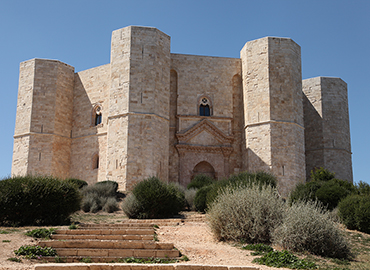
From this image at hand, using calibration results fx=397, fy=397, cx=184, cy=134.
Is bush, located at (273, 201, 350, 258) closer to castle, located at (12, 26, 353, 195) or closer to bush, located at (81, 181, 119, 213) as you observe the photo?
bush, located at (81, 181, 119, 213)

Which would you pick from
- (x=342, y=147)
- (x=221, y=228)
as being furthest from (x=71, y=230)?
(x=342, y=147)

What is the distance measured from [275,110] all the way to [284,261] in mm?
15283

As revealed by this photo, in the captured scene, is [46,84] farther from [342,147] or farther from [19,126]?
[342,147]

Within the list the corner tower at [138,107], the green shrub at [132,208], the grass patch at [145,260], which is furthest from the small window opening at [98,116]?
the grass patch at [145,260]

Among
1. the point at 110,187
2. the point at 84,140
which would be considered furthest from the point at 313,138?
the point at 84,140

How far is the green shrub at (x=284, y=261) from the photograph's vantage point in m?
6.71

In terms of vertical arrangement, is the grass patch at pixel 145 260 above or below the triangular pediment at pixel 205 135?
below

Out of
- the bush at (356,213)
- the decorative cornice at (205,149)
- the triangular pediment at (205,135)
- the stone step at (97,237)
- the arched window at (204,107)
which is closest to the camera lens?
the stone step at (97,237)

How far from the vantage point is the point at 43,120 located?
23.8 meters

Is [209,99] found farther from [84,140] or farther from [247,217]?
[247,217]

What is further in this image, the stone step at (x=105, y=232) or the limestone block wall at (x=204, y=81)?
the limestone block wall at (x=204, y=81)

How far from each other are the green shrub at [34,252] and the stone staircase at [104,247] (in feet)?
0.49

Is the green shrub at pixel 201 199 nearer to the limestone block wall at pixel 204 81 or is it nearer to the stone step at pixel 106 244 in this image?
the stone step at pixel 106 244

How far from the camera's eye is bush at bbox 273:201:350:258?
25.9 feet
